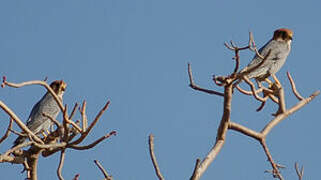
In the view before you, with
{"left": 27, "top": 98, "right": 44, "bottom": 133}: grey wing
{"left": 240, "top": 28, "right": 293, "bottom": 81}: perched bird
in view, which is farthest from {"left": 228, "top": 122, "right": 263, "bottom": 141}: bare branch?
{"left": 27, "top": 98, "right": 44, "bottom": 133}: grey wing

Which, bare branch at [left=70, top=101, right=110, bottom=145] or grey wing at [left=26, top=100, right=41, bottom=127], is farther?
grey wing at [left=26, top=100, right=41, bottom=127]

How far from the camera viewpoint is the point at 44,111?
32.4ft

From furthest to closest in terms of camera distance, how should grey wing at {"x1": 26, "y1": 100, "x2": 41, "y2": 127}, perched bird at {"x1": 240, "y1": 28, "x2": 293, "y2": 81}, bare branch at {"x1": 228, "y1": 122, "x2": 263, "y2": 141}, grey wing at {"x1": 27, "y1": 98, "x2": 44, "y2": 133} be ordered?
grey wing at {"x1": 26, "y1": 100, "x2": 41, "y2": 127} → grey wing at {"x1": 27, "y1": 98, "x2": 44, "y2": 133} → perched bird at {"x1": 240, "y1": 28, "x2": 293, "y2": 81} → bare branch at {"x1": 228, "y1": 122, "x2": 263, "y2": 141}

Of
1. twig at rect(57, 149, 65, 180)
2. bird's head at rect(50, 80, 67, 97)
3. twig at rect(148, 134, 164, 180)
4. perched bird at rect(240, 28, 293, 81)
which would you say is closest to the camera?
twig at rect(148, 134, 164, 180)

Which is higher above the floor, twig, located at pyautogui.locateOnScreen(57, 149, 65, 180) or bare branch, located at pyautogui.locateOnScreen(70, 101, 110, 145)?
bare branch, located at pyautogui.locateOnScreen(70, 101, 110, 145)

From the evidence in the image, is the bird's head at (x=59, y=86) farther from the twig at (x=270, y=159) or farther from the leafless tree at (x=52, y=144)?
the twig at (x=270, y=159)

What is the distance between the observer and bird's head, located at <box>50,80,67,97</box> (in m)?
10.5

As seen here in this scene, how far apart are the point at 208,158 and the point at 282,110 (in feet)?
2.68

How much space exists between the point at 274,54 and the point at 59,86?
3.87 m

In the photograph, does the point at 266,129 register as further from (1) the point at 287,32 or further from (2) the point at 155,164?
(1) the point at 287,32

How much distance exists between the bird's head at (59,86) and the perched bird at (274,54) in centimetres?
359

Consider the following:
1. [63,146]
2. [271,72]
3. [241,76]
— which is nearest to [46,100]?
[271,72]

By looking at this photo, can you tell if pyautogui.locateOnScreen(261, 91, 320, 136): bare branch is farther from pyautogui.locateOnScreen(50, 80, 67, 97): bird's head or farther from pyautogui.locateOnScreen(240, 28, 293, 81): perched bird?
pyautogui.locateOnScreen(50, 80, 67, 97): bird's head

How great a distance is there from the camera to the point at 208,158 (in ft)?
12.3
